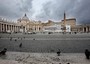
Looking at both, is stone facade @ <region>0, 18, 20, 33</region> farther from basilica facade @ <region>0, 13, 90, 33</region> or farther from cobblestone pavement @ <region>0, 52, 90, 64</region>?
cobblestone pavement @ <region>0, 52, 90, 64</region>

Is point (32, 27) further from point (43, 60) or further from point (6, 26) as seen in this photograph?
point (43, 60)

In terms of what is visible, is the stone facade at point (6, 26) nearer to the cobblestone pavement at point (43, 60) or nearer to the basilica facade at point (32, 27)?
the basilica facade at point (32, 27)

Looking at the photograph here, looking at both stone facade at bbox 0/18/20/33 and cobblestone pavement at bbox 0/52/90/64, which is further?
stone facade at bbox 0/18/20/33

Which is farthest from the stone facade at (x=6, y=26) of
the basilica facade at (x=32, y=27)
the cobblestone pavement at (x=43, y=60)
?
the cobblestone pavement at (x=43, y=60)

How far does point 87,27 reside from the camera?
181375mm

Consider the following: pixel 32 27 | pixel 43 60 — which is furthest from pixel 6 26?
pixel 43 60

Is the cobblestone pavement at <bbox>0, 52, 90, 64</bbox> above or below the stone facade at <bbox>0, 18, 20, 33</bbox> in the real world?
below

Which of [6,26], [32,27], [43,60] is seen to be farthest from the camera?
[32,27]

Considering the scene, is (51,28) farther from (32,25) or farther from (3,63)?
(3,63)

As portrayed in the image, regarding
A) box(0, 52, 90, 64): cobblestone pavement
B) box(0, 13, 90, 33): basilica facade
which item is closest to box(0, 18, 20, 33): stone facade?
box(0, 13, 90, 33): basilica facade

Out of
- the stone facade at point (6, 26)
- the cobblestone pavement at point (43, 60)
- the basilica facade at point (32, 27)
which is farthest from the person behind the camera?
the basilica facade at point (32, 27)

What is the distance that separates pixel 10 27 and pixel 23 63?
134018 millimetres

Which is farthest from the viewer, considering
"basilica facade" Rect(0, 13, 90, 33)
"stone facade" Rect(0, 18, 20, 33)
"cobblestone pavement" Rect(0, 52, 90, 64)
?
"basilica facade" Rect(0, 13, 90, 33)

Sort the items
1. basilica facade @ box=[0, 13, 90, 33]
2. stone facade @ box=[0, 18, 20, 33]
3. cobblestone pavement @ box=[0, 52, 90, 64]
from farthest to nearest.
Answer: basilica facade @ box=[0, 13, 90, 33] < stone facade @ box=[0, 18, 20, 33] < cobblestone pavement @ box=[0, 52, 90, 64]
